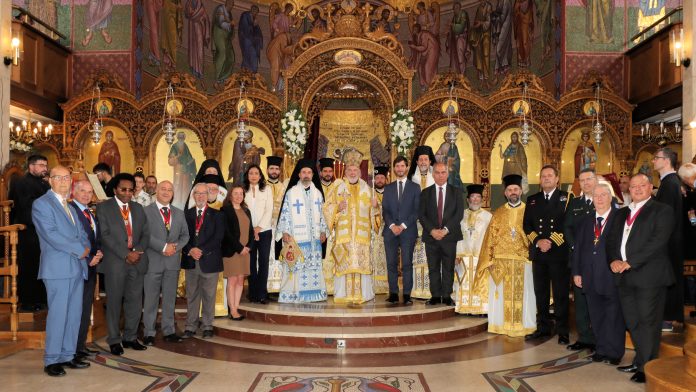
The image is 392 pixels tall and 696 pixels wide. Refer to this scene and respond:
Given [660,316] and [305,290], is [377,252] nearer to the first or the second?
[305,290]

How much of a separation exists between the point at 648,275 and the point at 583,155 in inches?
316

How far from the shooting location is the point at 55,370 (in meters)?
6.12

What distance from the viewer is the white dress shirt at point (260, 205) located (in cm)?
896

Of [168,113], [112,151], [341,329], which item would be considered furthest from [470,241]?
[112,151]

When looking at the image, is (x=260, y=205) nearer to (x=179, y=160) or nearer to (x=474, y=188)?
(x=474, y=188)

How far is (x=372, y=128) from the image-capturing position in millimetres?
17922

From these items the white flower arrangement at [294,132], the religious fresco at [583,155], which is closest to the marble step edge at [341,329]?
the white flower arrangement at [294,132]

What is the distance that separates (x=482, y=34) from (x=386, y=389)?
1537 centimetres

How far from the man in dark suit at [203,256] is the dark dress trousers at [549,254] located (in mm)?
3858

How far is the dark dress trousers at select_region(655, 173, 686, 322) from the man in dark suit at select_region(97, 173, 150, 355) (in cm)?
581

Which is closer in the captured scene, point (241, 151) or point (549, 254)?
point (549, 254)

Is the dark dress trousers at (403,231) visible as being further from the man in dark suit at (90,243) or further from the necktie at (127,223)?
the man in dark suit at (90,243)

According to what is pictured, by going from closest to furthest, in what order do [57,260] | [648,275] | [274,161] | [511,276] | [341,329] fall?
1. [648,275]
2. [57,260]
3. [341,329]
4. [511,276]
5. [274,161]

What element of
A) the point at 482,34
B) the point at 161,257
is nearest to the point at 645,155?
the point at 482,34
